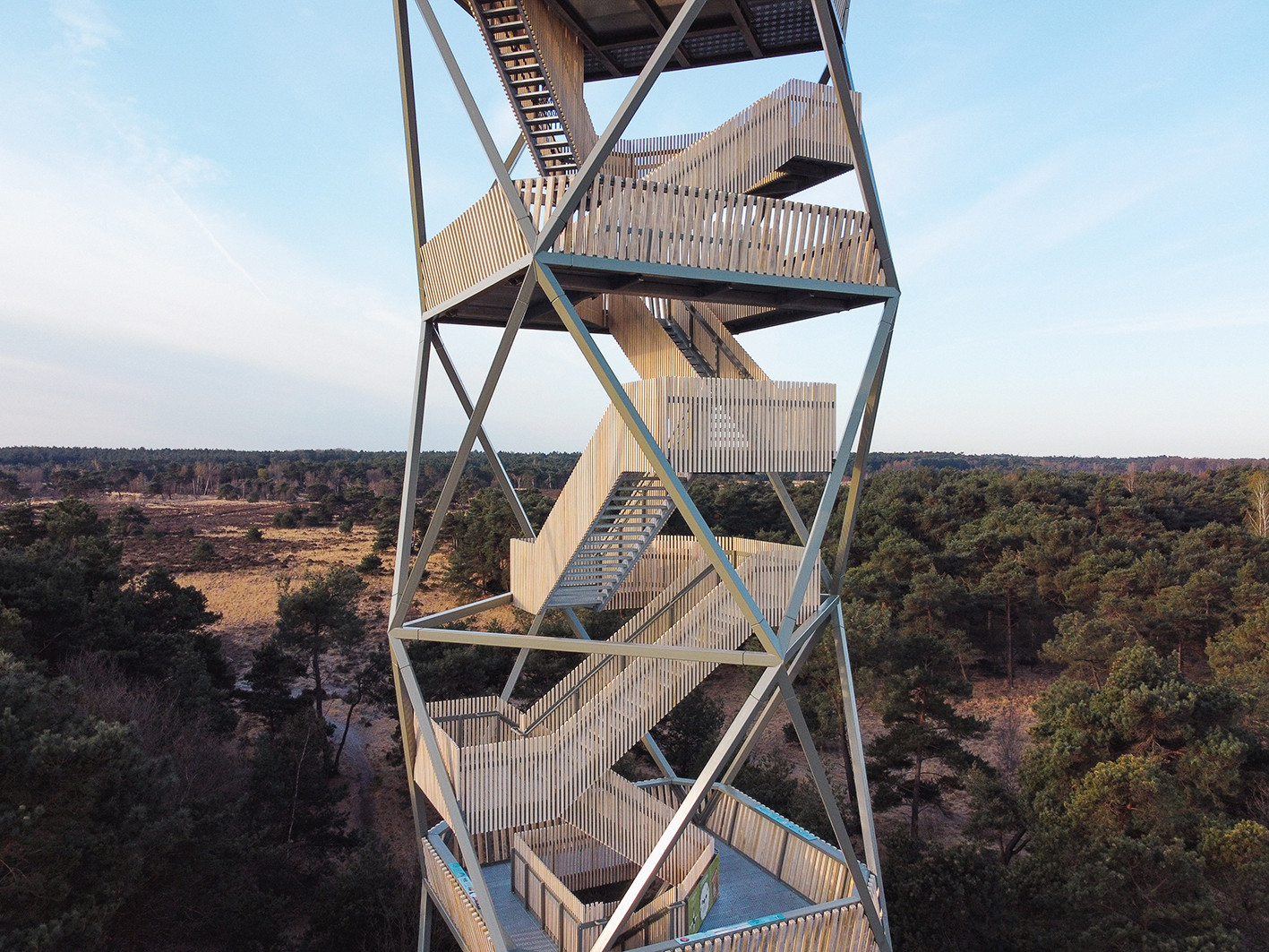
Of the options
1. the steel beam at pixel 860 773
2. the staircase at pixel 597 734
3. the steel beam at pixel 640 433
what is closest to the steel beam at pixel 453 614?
the staircase at pixel 597 734

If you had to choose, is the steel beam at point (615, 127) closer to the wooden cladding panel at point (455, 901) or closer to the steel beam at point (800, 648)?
the steel beam at point (800, 648)

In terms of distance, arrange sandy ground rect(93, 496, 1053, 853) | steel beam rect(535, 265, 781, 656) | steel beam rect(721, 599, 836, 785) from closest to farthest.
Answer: steel beam rect(535, 265, 781, 656) → steel beam rect(721, 599, 836, 785) → sandy ground rect(93, 496, 1053, 853)

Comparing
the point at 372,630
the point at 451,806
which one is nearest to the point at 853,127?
the point at 451,806

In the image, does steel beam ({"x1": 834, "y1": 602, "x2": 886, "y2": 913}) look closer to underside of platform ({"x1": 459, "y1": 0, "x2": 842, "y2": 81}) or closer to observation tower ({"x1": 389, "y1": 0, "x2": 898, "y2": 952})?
observation tower ({"x1": 389, "y1": 0, "x2": 898, "y2": 952})

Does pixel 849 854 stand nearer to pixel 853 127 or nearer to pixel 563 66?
pixel 853 127

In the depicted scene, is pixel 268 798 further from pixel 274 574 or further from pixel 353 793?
pixel 274 574

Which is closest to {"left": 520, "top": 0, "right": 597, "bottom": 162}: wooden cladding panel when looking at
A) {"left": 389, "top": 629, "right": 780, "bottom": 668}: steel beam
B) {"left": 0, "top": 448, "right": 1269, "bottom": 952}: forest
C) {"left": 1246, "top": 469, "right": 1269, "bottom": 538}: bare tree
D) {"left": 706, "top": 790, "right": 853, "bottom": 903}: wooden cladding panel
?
{"left": 389, "top": 629, "right": 780, "bottom": 668}: steel beam
